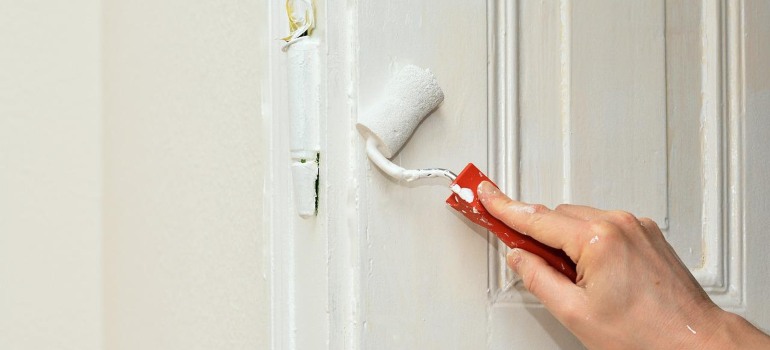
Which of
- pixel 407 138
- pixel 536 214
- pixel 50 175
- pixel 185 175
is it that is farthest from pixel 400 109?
pixel 50 175

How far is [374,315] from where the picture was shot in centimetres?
64

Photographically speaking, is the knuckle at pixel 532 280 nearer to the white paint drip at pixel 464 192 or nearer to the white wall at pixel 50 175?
the white paint drip at pixel 464 192

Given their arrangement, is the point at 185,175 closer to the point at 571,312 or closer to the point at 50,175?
the point at 50,175

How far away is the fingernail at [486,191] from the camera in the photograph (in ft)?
2.09

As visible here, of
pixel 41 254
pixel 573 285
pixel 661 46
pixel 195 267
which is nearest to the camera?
pixel 573 285

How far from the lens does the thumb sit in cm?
63

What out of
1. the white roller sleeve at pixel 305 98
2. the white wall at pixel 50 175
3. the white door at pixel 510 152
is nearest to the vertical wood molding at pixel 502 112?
the white door at pixel 510 152

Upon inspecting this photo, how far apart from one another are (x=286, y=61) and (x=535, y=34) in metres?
0.20

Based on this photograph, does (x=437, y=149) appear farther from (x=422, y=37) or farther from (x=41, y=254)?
(x=41, y=254)

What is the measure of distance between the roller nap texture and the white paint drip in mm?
52

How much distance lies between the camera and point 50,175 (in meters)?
1.16

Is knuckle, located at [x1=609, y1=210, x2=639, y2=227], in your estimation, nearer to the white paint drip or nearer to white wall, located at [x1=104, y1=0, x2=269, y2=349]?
the white paint drip

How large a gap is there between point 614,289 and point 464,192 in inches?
5.1

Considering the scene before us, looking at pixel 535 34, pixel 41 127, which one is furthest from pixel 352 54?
pixel 41 127
